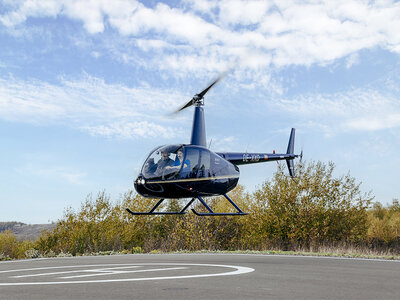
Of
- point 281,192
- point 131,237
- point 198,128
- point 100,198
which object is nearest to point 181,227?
point 131,237

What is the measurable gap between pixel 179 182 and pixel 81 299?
8.74 metres

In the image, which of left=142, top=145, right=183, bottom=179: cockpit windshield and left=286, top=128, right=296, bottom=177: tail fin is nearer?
left=142, top=145, right=183, bottom=179: cockpit windshield

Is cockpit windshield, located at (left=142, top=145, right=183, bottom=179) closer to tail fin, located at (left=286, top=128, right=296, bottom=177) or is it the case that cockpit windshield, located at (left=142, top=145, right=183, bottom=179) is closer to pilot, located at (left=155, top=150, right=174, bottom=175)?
pilot, located at (left=155, top=150, right=174, bottom=175)

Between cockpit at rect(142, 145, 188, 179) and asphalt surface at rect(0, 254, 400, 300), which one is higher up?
cockpit at rect(142, 145, 188, 179)

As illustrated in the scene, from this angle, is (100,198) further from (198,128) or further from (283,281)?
(283,281)

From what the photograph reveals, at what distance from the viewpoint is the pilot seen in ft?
49.7

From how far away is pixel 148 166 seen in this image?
15.3 meters

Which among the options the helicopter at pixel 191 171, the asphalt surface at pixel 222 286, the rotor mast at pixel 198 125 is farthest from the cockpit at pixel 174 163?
the asphalt surface at pixel 222 286

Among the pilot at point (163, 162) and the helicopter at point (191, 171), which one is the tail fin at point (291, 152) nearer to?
the helicopter at point (191, 171)

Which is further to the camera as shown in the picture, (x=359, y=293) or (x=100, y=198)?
(x=100, y=198)

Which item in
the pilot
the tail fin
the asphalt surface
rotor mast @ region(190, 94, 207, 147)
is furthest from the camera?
the tail fin

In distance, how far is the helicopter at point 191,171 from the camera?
15.2 metres

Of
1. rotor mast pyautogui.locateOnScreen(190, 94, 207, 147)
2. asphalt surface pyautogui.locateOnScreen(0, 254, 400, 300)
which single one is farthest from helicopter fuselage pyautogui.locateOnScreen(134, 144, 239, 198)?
asphalt surface pyautogui.locateOnScreen(0, 254, 400, 300)

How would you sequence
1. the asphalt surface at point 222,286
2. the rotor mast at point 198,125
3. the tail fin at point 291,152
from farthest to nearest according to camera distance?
the tail fin at point 291,152 → the rotor mast at point 198,125 → the asphalt surface at point 222,286
